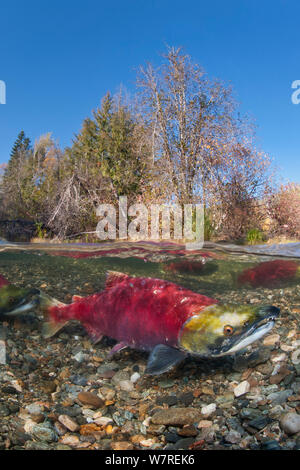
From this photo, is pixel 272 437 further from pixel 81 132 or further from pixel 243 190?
pixel 81 132

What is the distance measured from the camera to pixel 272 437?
113 centimetres

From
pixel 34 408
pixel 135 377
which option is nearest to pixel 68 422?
pixel 34 408

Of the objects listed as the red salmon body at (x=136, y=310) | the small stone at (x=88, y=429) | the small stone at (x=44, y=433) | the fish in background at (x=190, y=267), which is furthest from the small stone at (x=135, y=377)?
the fish in background at (x=190, y=267)

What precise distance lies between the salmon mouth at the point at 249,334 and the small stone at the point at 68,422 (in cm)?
55

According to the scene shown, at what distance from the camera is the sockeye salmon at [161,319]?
1.12 meters

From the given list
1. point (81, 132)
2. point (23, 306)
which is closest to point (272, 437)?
point (23, 306)

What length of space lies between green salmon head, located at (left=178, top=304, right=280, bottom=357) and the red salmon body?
49mm

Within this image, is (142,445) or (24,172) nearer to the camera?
(142,445)

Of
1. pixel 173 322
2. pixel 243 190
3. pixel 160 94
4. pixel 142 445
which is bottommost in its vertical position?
pixel 142 445

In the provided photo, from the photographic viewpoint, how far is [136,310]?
1371mm

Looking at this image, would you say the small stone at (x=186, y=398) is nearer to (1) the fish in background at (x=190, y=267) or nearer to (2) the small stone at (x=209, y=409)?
(2) the small stone at (x=209, y=409)

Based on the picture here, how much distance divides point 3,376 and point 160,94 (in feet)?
50.8

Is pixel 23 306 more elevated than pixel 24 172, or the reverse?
pixel 24 172

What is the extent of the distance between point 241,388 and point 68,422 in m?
0.66
